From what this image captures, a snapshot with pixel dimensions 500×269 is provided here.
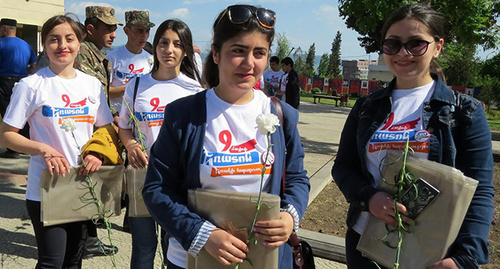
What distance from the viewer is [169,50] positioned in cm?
296

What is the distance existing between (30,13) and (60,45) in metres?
22.5

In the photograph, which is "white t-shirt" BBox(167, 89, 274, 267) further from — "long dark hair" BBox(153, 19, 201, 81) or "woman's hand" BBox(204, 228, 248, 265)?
"long dark hair" BBox(153, 19, 201, 81)

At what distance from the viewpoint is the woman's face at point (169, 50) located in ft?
9.67

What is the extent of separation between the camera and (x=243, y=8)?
1.77 meters

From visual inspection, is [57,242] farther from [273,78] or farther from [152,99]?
[273,78]

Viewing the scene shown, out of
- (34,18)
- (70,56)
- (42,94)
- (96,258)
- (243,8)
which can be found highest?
(34,18)

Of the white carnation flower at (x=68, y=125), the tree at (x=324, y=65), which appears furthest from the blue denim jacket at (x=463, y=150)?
the tree at (x=324, y=65)

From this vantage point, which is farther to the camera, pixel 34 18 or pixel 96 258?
pixel 34 18

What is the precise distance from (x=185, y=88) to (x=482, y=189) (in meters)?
1.94

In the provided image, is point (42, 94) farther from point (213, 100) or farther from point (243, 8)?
point (243, 8)

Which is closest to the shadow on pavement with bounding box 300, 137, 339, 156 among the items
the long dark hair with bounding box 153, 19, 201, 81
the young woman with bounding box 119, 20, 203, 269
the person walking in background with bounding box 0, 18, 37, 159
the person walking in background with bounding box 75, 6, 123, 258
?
the person walking in background with bounding box 0, 18, 37, 159

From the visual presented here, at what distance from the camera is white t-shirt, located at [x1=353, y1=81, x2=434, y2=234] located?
1925 millimetres

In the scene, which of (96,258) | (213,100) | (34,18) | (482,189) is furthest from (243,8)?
(34,18)

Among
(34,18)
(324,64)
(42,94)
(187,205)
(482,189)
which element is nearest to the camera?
(187,205)
